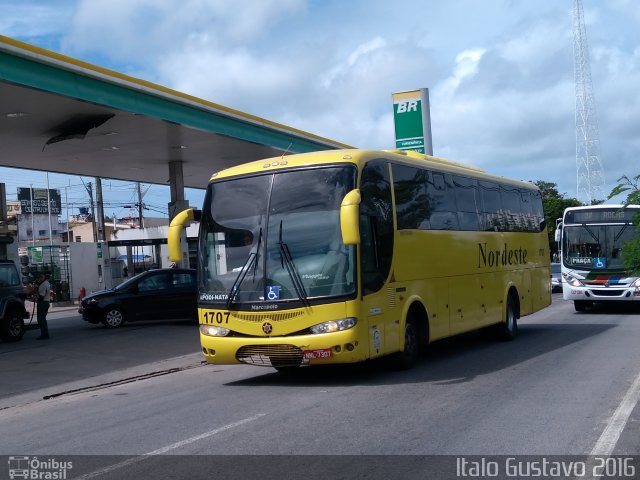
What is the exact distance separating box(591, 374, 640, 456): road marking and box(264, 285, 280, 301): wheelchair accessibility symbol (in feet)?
14.9

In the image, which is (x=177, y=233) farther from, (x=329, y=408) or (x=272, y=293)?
(x=329, y=408)

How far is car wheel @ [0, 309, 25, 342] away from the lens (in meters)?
19.8

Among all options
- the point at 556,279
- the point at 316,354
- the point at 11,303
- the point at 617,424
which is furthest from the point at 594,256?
the point at 11,303

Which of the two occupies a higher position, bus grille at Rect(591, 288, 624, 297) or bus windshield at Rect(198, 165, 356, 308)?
bus windshield at Rect(198, 165, 356, 308)

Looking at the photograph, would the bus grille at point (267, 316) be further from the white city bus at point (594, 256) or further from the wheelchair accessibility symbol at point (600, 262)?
the wheelchair accessibility symbol at point (600, 262)

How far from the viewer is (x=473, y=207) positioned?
1545 centimetres

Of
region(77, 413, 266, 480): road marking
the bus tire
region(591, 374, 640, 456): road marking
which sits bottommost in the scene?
the bus tire

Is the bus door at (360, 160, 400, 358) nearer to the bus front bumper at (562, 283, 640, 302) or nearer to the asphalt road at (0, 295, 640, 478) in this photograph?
the asphalt road at (0, 295, 640, 478)

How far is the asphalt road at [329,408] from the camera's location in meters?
7.21

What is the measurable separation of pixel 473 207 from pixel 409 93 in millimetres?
9966

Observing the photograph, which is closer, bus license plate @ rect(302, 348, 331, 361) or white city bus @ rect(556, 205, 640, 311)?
bus license plate @ rect(302, 348, 331, 361)


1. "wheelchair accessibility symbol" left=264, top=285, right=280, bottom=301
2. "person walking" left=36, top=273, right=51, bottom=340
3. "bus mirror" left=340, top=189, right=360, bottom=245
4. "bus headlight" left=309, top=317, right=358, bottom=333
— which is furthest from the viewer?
"person walking" left=36, top=273, right=51, bottom=340

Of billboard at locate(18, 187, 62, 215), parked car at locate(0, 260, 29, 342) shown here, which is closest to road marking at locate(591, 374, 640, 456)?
parked car at locate(0, 260, 29, 342)

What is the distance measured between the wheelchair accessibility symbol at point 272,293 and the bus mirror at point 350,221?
1318 mm
